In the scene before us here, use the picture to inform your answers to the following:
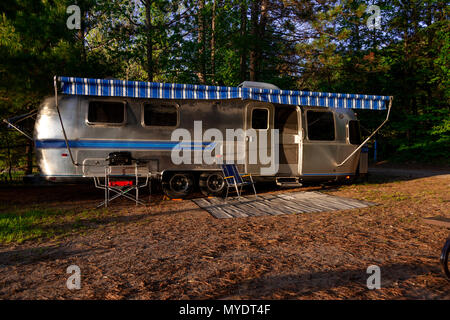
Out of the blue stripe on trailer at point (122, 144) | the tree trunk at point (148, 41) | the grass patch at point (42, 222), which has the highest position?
the tree trunk at point (148, 41)

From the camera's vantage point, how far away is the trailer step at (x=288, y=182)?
7.80 meters

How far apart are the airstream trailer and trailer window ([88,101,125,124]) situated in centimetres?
2

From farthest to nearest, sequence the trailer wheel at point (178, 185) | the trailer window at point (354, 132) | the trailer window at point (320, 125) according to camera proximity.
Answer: the trailer window at point (354, 132) → the trailer window at point (320, 125) → the trailer wheel at point (178, 185)

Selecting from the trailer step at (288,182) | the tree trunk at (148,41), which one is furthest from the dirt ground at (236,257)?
the tree trunk at (148,41)

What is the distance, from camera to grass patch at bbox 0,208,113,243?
4.21m

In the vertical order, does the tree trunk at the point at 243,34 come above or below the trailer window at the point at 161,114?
above

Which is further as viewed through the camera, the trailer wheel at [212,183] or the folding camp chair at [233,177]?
the trailer wheel at [212,183]

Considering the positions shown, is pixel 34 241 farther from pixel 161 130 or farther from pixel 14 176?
pixel 14 176

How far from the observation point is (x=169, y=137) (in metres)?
7.04

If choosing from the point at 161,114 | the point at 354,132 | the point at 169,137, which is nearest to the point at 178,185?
the point at 169,137

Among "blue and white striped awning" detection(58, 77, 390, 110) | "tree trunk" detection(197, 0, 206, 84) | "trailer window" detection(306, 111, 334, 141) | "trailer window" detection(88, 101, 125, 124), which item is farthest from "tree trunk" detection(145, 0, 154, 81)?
"trailer window" detection(306, 111, 334, 141)

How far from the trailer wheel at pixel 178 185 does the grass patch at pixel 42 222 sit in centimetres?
173

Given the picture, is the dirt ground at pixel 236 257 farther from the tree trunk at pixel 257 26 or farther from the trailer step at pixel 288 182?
the tree trunk at pixel 257 26
